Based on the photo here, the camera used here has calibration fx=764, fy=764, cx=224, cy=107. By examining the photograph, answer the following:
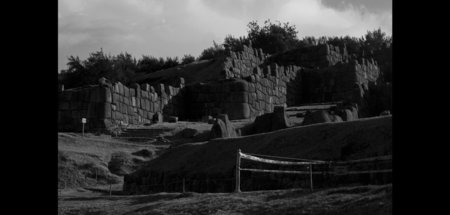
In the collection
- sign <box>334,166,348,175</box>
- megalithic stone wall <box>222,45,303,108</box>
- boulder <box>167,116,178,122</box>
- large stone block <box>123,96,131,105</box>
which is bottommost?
sign <box>334,166,348,175</box>

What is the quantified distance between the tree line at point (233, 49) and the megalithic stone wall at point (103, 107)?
12.8m

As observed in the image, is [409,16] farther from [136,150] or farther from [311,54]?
[311,54]

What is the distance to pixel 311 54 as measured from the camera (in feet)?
168

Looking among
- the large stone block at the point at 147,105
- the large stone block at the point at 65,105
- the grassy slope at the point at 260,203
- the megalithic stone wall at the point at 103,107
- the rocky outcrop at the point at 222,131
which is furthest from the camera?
the large stone block at the point at 147,105

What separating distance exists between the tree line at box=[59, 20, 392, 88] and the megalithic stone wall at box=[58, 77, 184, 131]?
41.9ft

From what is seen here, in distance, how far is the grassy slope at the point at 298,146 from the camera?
14984 mm

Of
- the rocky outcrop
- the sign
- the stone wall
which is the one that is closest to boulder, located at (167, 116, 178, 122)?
the stone wall

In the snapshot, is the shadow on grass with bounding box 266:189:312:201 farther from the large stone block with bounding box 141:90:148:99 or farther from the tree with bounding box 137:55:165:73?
the tree with bounding box 137:55:165:73

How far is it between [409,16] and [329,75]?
138ft

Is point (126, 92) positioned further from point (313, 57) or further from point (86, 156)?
point (313, 57)

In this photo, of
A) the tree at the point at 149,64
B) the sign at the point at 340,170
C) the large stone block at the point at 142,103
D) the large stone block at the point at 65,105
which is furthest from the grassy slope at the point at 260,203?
the tree at the point at 149,64

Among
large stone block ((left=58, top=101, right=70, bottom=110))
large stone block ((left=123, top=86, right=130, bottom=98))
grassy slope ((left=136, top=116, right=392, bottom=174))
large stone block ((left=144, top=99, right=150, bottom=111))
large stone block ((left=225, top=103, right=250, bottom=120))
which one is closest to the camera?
grassy slope ((left=136, top=116, right=392, bottom=174))

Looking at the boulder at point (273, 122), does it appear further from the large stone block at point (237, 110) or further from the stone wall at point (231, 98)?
the stone wall at point (231, 98)

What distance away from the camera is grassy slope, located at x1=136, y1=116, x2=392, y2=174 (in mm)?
14984
